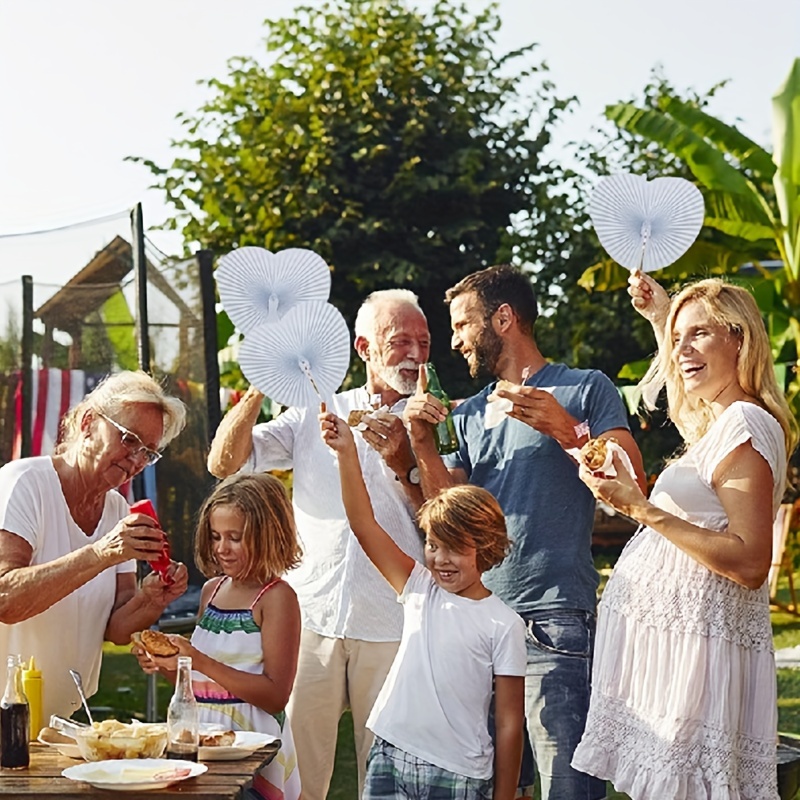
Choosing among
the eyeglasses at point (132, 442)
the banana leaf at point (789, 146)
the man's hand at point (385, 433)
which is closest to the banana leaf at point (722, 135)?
the banana leaf at point (789, 146)

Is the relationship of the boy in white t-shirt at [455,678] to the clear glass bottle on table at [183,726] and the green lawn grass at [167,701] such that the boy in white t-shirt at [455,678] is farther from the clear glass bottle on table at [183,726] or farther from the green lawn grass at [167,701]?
the green lawn grass at [167,701]

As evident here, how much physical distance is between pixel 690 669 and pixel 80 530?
66.7 inches

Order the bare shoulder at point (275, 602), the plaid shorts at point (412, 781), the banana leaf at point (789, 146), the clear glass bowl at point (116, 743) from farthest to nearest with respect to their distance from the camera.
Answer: the banana leaf at point (789, 146)
the bare shoulder at point (275, 602)
the plaid shorts at point (412, 781)
the clear glass bowl at point (116, 743)

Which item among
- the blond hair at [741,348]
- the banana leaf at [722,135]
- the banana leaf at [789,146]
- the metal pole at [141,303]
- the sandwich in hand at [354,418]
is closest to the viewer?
the blond hair at [741,348]

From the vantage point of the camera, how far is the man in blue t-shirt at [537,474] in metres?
3.47

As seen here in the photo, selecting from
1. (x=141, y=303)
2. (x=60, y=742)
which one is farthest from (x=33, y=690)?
(x=141, y=303)

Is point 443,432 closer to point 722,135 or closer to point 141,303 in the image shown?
point 141,303

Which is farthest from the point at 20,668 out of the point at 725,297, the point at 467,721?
the point at 725,297

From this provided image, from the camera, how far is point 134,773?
2732 millimetres

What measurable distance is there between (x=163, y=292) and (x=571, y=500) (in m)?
3.49

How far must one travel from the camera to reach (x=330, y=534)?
4168mm

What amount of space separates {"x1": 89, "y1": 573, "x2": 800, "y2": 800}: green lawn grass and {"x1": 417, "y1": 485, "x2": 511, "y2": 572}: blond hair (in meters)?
2.81

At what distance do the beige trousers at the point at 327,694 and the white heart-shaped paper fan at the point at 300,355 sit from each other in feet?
2.75

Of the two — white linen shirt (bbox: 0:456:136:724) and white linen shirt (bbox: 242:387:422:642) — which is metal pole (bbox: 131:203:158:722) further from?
white linen shirt (bbox: 0:456:136:724)
